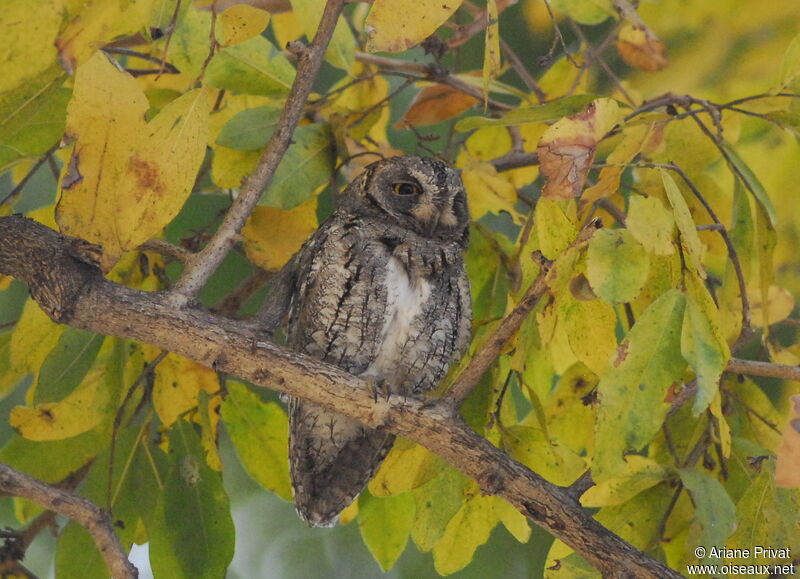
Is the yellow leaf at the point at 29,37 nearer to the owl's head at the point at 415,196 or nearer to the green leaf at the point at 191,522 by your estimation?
the green leaf at the point at 191,522

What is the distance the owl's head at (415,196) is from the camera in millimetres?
2338

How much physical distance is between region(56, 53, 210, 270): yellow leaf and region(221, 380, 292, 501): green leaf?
582mm

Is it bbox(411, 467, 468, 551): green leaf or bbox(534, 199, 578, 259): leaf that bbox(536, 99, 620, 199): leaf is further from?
bbox(411, 467, 468, 551): green leaf

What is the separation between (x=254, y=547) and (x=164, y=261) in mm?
3198

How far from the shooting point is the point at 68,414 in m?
1.73

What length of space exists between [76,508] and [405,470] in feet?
1.78

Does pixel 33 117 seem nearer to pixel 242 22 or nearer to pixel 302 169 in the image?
pixel 242 22

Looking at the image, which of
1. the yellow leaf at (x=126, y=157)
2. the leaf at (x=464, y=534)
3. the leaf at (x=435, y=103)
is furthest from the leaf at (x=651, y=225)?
the leaf at (x=435, y=103)

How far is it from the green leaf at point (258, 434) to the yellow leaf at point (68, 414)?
25 cm

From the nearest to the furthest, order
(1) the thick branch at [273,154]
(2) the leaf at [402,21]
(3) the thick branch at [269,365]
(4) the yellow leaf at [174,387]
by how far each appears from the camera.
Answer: (2) the leaf at [402,21] < (3) the thick branch at [269,365] < (1) the thick branch at [273,154] < (4) the yellow leaf at [174,387]

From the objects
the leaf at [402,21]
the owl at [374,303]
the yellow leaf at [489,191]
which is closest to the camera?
the leaf at [402,21]

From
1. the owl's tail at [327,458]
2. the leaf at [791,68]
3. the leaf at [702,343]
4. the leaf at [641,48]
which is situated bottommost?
the owl's tail at [327,458]

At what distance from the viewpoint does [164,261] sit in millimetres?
2023

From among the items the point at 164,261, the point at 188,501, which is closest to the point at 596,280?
the point at 188,501
